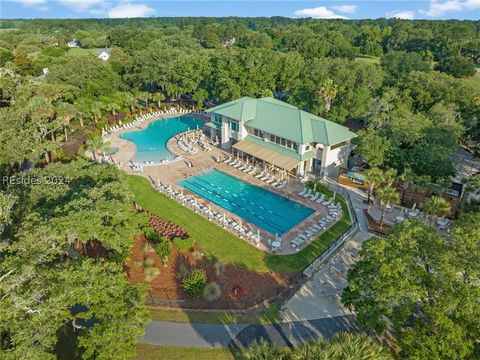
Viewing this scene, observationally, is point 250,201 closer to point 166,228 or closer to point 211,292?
point 166,228

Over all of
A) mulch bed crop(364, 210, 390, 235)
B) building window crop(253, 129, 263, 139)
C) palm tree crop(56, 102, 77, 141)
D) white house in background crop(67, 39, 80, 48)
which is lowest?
mulch bed crop(364, 210, 390, 235)

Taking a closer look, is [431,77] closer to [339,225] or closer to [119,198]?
[339,225]

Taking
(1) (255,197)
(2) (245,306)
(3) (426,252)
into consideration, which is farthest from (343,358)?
(1) (255,197)

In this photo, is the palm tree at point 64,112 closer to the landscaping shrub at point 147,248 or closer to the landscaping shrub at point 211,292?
the landscaping shrub at point 147,248

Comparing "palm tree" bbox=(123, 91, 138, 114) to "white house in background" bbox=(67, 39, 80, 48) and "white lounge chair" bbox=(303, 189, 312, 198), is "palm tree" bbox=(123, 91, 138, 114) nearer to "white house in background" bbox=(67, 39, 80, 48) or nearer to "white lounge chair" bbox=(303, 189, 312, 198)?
"white lounge chair" bbox=(303, 189, 312, 198)

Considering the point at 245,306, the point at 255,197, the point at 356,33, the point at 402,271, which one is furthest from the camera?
the point at 356,33

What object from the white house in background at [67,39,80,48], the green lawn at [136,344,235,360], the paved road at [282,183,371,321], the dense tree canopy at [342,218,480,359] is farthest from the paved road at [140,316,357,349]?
the white house in background at [67,39,80,48]
